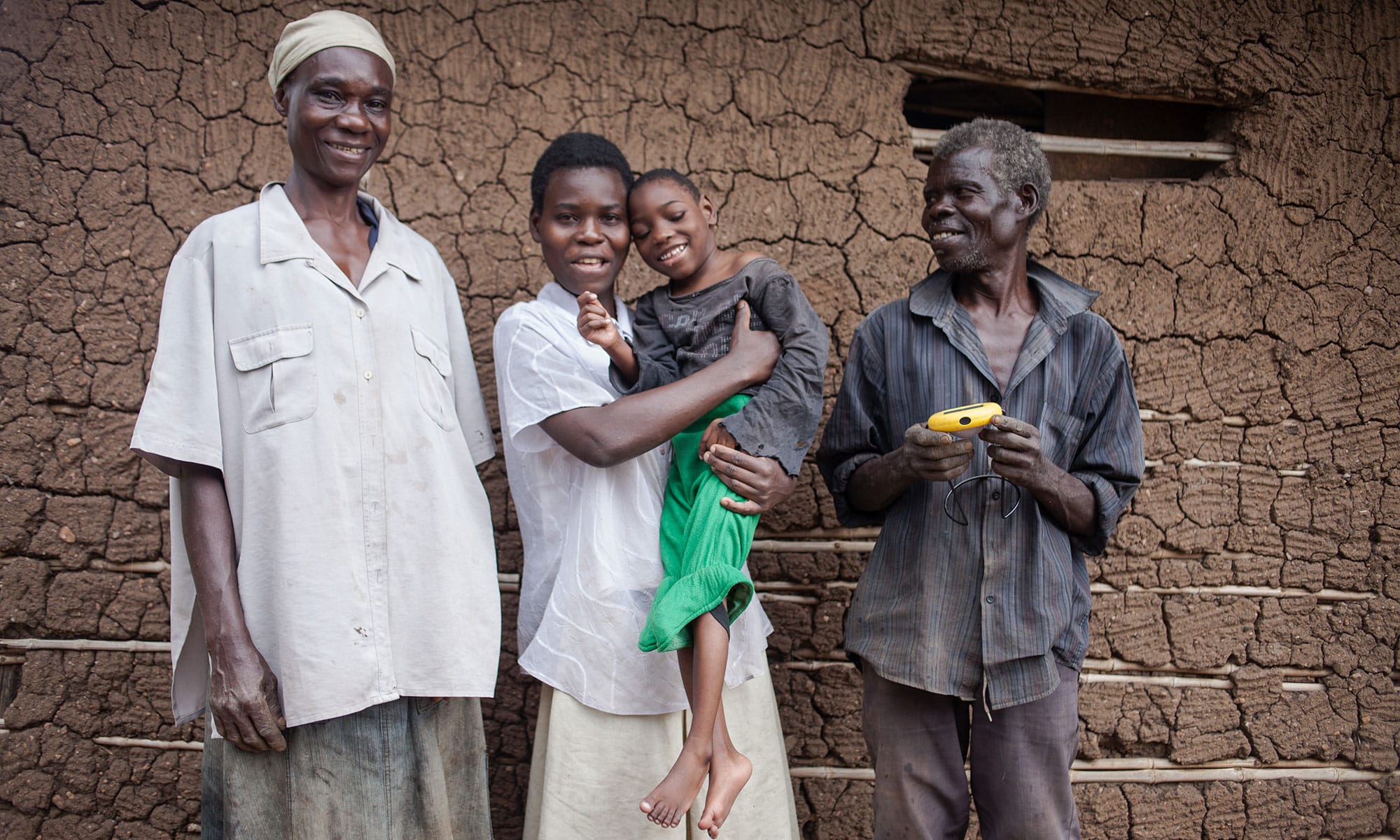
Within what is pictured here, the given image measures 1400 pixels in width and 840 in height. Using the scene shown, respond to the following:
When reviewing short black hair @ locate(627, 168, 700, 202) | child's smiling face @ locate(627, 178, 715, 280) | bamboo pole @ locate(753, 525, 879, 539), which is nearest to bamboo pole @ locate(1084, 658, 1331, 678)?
bamboo pole @ locate(753, 525, 879, 539)

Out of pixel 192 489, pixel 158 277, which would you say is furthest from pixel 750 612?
pixel 158 277

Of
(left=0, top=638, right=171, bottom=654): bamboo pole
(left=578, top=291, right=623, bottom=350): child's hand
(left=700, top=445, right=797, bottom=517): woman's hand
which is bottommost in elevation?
(left=0, top=638, right=171, bottom=654): bamboo pole

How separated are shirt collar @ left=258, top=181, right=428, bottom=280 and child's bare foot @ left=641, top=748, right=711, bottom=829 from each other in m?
1.14

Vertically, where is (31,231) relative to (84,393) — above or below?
above

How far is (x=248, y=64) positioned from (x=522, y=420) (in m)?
1.64

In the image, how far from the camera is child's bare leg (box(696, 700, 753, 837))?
1.76 metres

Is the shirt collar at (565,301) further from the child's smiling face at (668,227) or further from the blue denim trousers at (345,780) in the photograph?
the blue denim trousers at (345,780)

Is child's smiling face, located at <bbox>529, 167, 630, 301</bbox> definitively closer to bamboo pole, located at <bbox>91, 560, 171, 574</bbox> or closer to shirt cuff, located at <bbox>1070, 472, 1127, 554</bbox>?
shirt cuff, located at <bbox>1070, 472, 1127, 554</bbox>

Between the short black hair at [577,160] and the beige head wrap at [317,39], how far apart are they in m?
0.41

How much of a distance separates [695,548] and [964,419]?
58 centimetres

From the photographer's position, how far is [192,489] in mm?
1749

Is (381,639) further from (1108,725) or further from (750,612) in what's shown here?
(1108,725)

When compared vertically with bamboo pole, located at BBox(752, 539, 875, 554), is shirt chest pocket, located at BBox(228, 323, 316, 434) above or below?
above

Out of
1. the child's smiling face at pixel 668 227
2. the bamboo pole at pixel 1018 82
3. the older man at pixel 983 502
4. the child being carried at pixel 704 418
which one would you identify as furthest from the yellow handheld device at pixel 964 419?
the bamboo pole at pixel 1018 82
